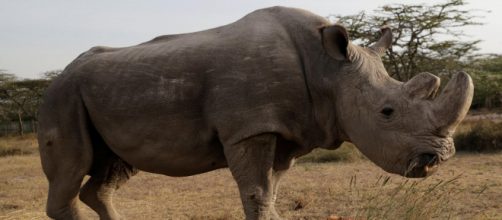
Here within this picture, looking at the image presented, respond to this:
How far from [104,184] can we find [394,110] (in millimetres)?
2229

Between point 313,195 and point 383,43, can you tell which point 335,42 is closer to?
point 383,43

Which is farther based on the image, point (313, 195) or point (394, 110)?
point (313, 195)

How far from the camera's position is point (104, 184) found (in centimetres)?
416

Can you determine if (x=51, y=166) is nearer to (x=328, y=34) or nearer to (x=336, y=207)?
(x=328, y=34)

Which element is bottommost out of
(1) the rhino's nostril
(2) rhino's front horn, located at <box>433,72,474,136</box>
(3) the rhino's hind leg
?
(3) the rhino's hind leg

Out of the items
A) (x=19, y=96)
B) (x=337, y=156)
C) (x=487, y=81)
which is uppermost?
(x=337, y=156)

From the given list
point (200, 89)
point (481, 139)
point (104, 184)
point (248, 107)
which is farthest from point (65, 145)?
point (481, 139)

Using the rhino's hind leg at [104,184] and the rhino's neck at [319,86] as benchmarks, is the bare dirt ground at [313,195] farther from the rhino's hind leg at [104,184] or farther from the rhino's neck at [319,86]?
the rhino's hind leg at [104,184]

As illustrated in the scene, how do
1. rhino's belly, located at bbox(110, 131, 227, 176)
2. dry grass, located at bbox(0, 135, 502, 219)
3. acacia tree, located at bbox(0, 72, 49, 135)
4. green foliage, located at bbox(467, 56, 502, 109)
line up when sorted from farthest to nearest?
acacia tree, located at bbox(0, 72, 49, 135), green foliage, located at bbox(467, 56, 502, 109), dry grass, located at bbox(0, 135, 502, 219), rhino's belly, located at bbox(110, 131, 227, 176)

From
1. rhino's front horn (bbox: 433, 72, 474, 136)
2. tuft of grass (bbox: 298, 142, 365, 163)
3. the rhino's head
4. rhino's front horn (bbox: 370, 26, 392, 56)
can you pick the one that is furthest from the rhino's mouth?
tuft of grass (bbox: 298, 142, 365, 163)

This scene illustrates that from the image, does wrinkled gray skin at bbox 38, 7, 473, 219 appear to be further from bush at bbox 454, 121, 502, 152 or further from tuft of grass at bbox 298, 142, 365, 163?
bush at bbox 454, 121, 502, 152

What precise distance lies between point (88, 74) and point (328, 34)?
1645mm

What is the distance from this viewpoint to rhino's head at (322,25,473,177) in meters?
2.98

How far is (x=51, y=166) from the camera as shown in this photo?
3.85 m
